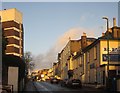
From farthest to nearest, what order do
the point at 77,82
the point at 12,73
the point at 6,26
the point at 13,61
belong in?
the point at 6,26 → the point at 77,82 → the point at 13,61 → the point at 12,73

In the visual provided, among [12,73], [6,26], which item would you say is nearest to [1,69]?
[12,73]

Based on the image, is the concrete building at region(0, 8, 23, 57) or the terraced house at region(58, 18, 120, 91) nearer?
the terraced house at region(58, 18, 120, 91)

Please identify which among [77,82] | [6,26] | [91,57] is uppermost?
[6,26]

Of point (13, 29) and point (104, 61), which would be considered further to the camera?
point (13, 29)

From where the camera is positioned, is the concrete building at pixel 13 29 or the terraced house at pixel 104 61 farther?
the concrete building at pixel 13 29

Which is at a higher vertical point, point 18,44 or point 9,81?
point 18,44

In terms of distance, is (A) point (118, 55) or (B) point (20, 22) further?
(B) point (20, 22)

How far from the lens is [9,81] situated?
20.7 metres

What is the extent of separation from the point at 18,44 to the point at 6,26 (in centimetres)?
792

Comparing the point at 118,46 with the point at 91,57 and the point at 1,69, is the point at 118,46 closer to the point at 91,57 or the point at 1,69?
the point at 91,57

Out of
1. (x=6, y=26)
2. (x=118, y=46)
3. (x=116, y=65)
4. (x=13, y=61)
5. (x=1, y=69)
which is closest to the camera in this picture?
(x=1, y=69)

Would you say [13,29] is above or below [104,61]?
above

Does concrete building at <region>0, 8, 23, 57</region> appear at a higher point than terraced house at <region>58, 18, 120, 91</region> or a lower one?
higher

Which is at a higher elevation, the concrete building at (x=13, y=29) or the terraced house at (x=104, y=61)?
the concrete building at (x=13, y=29)
